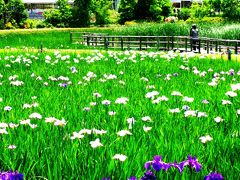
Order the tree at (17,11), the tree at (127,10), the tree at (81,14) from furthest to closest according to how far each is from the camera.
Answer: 1. the tree at (127,10)
2. the tree at (81,14)
3. the tree at (17,11)

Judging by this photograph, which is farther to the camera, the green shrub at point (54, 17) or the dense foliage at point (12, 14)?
the green shrub at point (54, 17)

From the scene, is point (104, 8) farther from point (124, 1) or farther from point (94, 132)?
point (94, 132)

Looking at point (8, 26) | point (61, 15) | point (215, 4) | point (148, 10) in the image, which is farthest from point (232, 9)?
point (8, 26)

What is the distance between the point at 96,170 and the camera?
275cm

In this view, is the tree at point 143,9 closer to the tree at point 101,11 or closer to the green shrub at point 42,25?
the tree at point 101,11

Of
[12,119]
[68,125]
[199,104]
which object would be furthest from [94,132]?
[199,104]

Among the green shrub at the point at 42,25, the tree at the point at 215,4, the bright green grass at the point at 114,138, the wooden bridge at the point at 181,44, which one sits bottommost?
the green shrub at the point at 42,25

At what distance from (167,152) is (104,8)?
55862mm

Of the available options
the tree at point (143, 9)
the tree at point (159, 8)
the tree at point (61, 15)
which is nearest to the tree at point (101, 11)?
the tree at point (61, 15)

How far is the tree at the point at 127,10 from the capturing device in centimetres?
5925

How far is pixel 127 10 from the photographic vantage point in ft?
195

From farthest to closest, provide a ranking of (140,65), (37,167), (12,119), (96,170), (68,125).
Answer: (140,65) → (12,119) → (68,125) → (37,167) → (96,170)

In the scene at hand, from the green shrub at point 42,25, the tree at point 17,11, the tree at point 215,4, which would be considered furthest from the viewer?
the tree at point 215,4

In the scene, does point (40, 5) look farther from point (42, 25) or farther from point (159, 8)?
point (159, 8)
